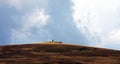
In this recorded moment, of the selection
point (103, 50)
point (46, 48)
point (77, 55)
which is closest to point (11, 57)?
point (46, 48)

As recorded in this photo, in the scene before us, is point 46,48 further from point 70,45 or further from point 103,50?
point 103,50

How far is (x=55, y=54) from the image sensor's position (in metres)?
44.1

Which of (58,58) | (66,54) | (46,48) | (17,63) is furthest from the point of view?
(46,48)

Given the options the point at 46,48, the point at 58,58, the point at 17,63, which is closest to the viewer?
the point at 17,63

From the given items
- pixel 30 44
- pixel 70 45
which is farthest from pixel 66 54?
pixel 30 44

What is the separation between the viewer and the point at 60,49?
1839 inches

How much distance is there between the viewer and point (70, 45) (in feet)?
161

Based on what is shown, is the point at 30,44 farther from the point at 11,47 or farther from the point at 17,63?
the point at 17,63

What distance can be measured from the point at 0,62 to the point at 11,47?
936 cm

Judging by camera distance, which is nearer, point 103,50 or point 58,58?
point 58,58

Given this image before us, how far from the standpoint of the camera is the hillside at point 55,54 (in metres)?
40.5

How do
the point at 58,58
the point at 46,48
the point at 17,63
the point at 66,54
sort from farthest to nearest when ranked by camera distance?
the point at 46,48
the point at 66,54
the point at 58,58
the point at 17,63

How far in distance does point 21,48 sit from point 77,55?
32.0 feet

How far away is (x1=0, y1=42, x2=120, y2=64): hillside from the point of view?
40.5 meters
